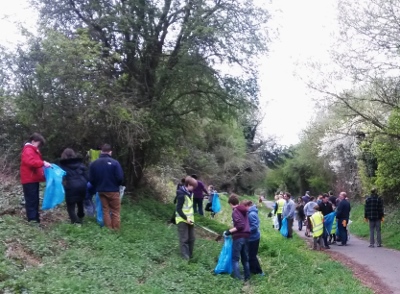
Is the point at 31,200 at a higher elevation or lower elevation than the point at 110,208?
higher

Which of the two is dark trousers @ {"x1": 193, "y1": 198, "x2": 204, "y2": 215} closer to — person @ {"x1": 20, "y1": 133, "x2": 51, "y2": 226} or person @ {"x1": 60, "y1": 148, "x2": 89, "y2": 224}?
person @ {"x1": 60, "y1": 148, "x2": 89, "y2": 224}

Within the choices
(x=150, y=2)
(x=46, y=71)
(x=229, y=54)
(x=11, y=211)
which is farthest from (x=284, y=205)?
(x=11, y=211)

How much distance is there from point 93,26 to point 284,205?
962cm

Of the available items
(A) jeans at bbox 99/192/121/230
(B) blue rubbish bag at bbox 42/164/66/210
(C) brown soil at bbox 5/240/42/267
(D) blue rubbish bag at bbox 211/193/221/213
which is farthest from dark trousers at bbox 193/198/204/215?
(C) brown soil at bbox 5/240/42/267

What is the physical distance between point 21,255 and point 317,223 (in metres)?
10.1

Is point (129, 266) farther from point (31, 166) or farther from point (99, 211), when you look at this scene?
point (99, 211)

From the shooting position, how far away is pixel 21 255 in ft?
24.5

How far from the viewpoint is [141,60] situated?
17.6 meters

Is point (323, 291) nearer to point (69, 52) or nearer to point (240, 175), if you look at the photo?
point (69, 52)

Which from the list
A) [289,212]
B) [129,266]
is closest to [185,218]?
[129,266]

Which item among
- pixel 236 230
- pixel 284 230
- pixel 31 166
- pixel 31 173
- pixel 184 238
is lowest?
pixel 284 230

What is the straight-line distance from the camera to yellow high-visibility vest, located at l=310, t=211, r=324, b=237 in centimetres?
1510

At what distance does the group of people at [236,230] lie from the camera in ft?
32.4

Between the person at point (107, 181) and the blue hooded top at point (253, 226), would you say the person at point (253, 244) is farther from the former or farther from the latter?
the person at point (107, 181)
